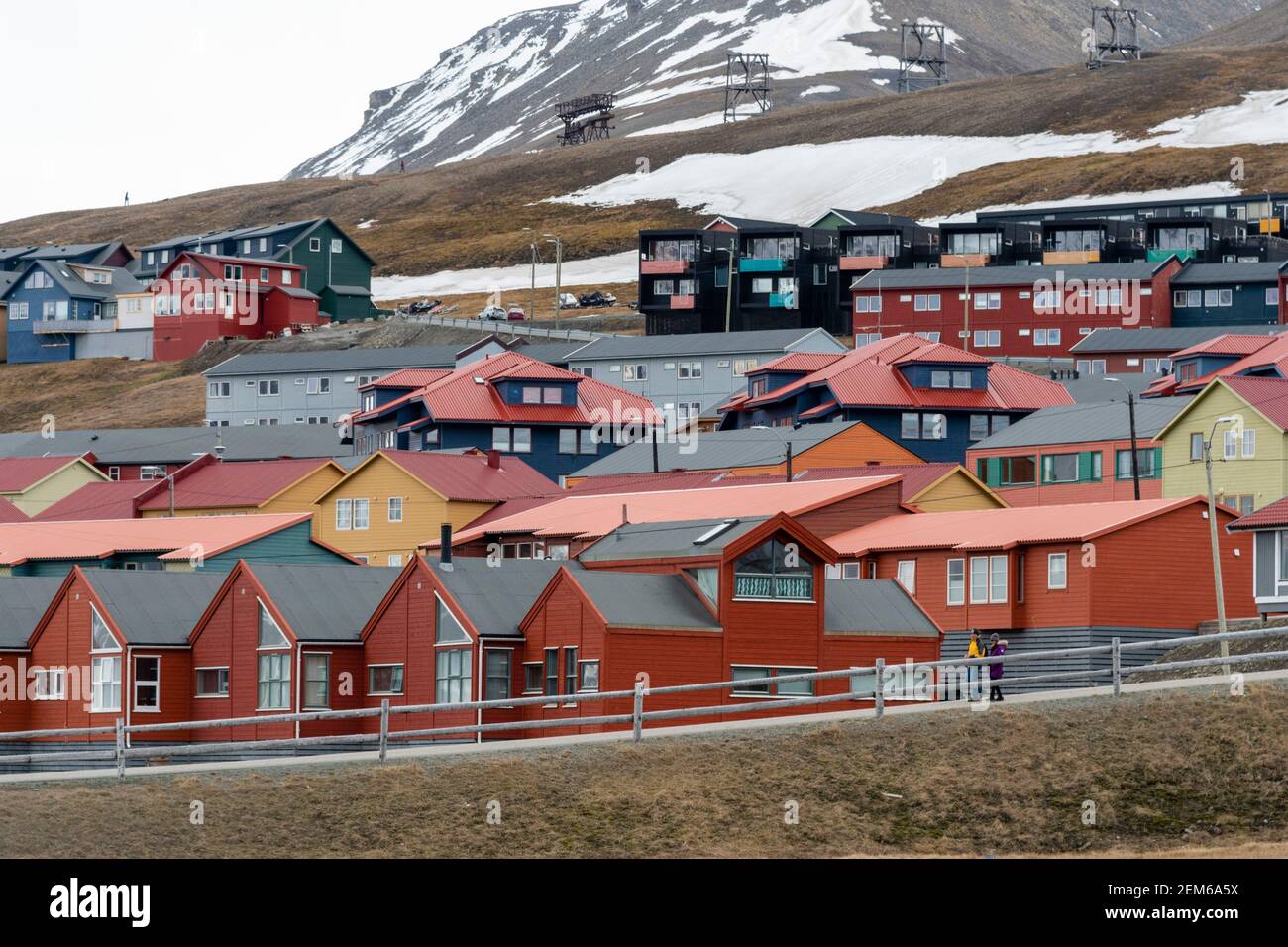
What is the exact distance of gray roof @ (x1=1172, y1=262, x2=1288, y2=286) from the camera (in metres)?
142

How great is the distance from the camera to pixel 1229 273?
144875mm

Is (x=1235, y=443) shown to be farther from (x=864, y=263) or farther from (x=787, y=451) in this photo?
(x=864, y=263)

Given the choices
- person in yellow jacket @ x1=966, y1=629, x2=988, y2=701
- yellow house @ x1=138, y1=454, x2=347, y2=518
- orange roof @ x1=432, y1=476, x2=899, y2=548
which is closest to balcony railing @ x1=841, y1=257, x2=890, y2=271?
yellow house @ x1=138, y1=454, x2=347, y2=518

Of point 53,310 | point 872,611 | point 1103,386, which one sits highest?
point 53,310

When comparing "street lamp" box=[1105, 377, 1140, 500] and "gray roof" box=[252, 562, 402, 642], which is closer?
"gray roof" box=[252, 562, 402, 642]

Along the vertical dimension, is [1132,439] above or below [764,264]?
below

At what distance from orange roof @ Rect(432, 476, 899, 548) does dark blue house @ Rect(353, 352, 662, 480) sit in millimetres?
30825

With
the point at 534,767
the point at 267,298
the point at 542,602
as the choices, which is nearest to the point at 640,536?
the point at 542,602

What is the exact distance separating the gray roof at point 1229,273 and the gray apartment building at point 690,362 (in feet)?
82.5

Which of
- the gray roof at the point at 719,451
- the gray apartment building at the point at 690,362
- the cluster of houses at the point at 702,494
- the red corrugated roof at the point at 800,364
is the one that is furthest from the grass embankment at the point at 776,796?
the gray apartment building at the point at 690,362

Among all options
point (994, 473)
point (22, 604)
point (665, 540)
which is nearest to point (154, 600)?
point (22, 604)

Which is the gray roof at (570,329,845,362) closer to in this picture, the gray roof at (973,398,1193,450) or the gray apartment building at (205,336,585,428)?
the gray apartment building at (205,336,585,428)

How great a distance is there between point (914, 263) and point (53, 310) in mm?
71368

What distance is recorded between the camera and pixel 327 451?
12069 centimetres
